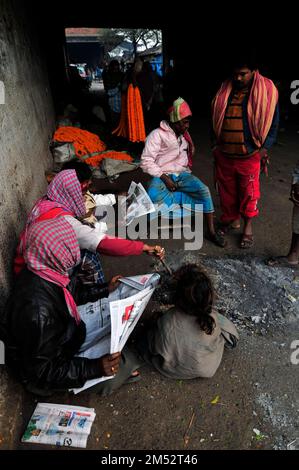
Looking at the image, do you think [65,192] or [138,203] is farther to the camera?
[138,203]

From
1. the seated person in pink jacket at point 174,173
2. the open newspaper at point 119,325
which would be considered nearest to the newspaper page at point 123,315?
the open newspaper at point 119,325

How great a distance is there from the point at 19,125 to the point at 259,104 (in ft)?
8.45

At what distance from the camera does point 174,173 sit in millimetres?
3688

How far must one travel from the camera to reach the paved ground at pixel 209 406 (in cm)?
186

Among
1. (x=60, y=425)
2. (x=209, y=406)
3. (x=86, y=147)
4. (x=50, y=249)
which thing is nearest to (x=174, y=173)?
(x=50, y=249)

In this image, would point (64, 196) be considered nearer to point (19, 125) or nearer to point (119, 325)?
point (119, 325)

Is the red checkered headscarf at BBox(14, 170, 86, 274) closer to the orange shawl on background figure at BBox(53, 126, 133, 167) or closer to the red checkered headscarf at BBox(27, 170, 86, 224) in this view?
the red checkered headscarf at BBox(27, 170, 86, 224)

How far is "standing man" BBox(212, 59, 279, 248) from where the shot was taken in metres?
2.97

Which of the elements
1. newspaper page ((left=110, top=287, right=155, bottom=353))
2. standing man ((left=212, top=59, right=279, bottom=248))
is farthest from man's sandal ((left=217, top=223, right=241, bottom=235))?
newspaper page ((left=110, top=287, right=155, bottom=353))

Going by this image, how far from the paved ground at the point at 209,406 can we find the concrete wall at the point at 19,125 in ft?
2.55

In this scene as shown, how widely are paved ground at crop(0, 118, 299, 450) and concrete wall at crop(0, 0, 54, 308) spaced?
0.78 meters

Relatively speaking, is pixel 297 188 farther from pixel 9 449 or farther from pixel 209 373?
pixel 9 449

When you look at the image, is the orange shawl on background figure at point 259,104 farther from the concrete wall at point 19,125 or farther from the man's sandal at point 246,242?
the concrete wall at point 19,125
